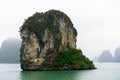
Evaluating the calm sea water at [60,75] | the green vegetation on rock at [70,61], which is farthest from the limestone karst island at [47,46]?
the calm sea water at [60,75]

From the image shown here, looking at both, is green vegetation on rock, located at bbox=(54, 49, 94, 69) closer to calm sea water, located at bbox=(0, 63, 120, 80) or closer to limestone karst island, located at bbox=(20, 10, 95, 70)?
limestone karst island, located at bbox=(20, 10, 95, 70)

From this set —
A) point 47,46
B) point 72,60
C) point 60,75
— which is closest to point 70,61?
point 72,60

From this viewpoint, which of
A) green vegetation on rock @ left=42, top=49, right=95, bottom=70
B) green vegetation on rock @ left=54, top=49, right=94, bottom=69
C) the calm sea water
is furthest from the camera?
green vegetation on rock @ left=54, top=49, right=94, bottom=69

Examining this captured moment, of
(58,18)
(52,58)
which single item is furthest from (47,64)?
(58,18)

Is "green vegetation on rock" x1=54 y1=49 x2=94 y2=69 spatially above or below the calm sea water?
above

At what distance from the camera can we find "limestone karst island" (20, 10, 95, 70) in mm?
62719

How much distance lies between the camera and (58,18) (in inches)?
2689

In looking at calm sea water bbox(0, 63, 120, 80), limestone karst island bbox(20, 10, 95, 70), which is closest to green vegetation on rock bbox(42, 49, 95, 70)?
limestone karst island bbox(20, 10, 95, 70)

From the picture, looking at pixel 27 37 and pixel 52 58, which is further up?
pixel 27 37

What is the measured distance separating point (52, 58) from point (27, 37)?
6282 mm

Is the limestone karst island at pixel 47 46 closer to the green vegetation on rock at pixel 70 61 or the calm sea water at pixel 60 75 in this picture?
the green vegetation on rock at pixel 70 61

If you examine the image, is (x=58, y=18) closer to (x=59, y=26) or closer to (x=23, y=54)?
(x=59, y=26)

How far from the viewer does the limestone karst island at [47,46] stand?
6272cm

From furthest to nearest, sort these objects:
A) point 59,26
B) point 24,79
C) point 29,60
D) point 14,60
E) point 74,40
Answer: point 14,60 → point 74,40 → point 59,26 → point 29,60 → point 24,79
